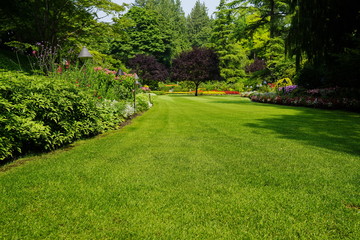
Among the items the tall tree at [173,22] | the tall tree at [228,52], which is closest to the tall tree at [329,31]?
the tall tree at [228,52]

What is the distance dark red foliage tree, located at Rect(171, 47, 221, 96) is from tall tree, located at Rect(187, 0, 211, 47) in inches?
1630

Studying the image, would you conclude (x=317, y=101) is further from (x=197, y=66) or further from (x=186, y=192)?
(x=197, y=66)

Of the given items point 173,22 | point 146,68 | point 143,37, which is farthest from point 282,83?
point 173,22

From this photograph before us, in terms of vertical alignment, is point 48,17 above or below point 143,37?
below

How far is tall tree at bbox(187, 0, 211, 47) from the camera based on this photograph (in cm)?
7625

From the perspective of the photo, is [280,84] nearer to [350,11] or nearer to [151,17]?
[350,11]

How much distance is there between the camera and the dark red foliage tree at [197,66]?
34.2 metres

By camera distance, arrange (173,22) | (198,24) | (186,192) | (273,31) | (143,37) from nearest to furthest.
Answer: (186,192), (273,31), (143,37), (173,22), (198,24)

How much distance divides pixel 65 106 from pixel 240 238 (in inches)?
166

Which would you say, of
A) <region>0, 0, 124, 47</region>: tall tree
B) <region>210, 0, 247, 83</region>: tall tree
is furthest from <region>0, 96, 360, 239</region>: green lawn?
<region>210, 0, 247, 83</region>: tall tree

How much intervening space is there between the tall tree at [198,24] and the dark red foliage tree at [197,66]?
4141 cm

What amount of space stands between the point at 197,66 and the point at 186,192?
32.3 metres

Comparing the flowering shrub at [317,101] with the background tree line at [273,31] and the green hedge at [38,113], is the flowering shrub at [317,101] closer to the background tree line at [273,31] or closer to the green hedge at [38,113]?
the background tree line at [273,31]

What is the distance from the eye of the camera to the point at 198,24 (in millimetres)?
85438
